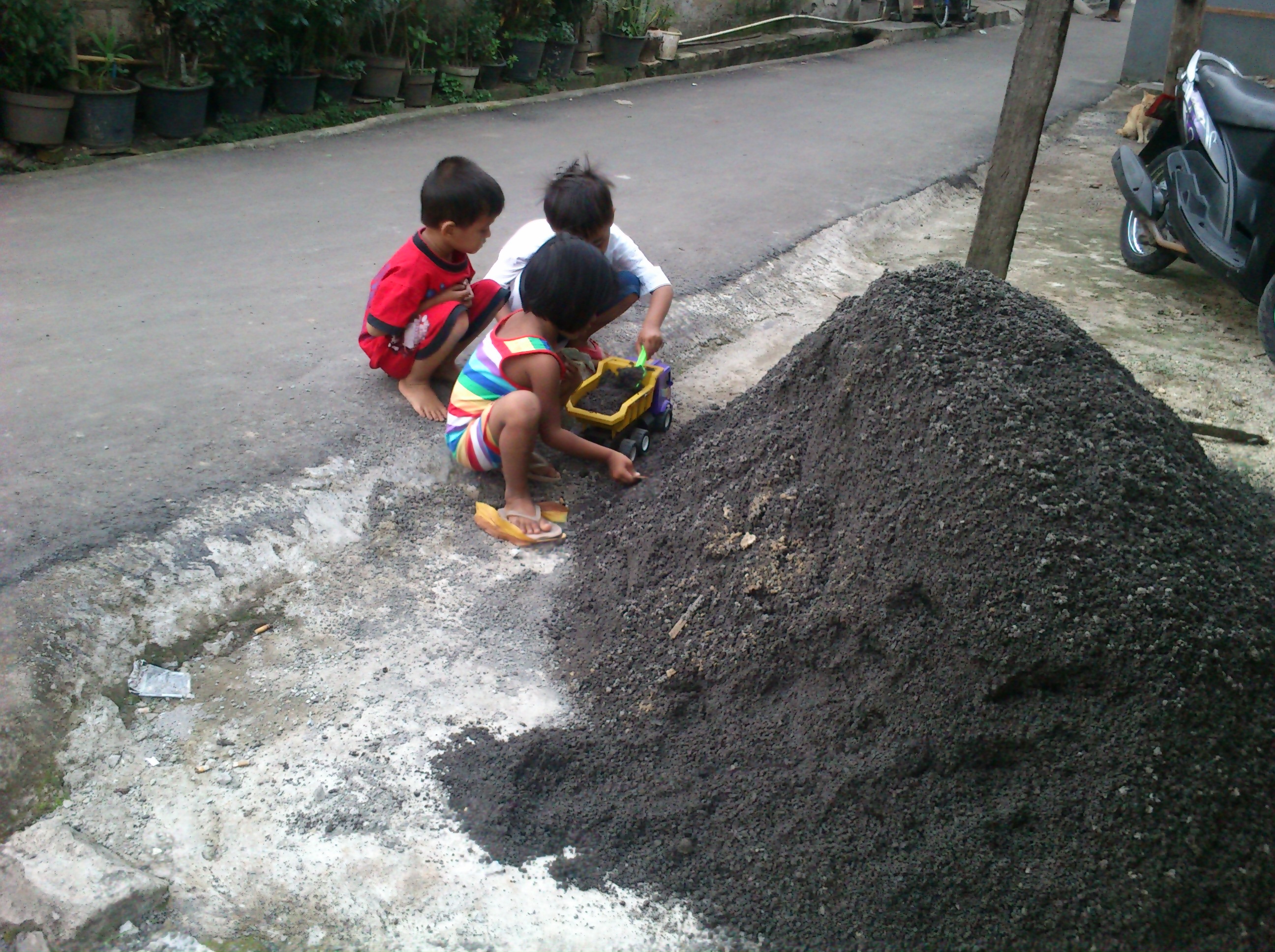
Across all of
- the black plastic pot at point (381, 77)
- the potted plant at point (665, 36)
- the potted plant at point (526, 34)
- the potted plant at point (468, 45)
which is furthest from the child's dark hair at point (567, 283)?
the potted plant at point (665, 36)

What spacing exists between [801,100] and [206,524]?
8565 mm

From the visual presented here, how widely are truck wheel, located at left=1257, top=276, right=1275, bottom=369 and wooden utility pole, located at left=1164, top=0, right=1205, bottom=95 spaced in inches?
204

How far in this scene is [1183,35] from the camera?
29.0ft

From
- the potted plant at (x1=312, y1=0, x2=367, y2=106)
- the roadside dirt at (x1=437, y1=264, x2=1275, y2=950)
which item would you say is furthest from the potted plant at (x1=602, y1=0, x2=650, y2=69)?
the roadside dirt at (x1=437, y1=264, x2=1275, y2=950)

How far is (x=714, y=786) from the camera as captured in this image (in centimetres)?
215

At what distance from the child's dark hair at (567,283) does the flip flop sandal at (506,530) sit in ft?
2.05

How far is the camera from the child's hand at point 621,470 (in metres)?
3.35

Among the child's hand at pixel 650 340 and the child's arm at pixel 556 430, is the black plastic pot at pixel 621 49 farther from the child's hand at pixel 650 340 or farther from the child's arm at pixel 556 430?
the child's arm at pixel 556 430

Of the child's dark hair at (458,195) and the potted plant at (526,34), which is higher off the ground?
the potted plant at (526,34)

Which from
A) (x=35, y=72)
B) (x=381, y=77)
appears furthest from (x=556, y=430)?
(x=381, y=77)

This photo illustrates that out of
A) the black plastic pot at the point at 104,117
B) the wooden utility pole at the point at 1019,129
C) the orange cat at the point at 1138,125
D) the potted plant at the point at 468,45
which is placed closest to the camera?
the wooden utility pole at the point at 1019,129

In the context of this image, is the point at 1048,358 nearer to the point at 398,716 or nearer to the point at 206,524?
the point at 398,716

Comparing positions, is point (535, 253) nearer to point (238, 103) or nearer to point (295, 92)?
point (238, 103)

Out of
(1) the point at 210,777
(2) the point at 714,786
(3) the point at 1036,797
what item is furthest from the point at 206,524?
(3) the point at 1036,797
